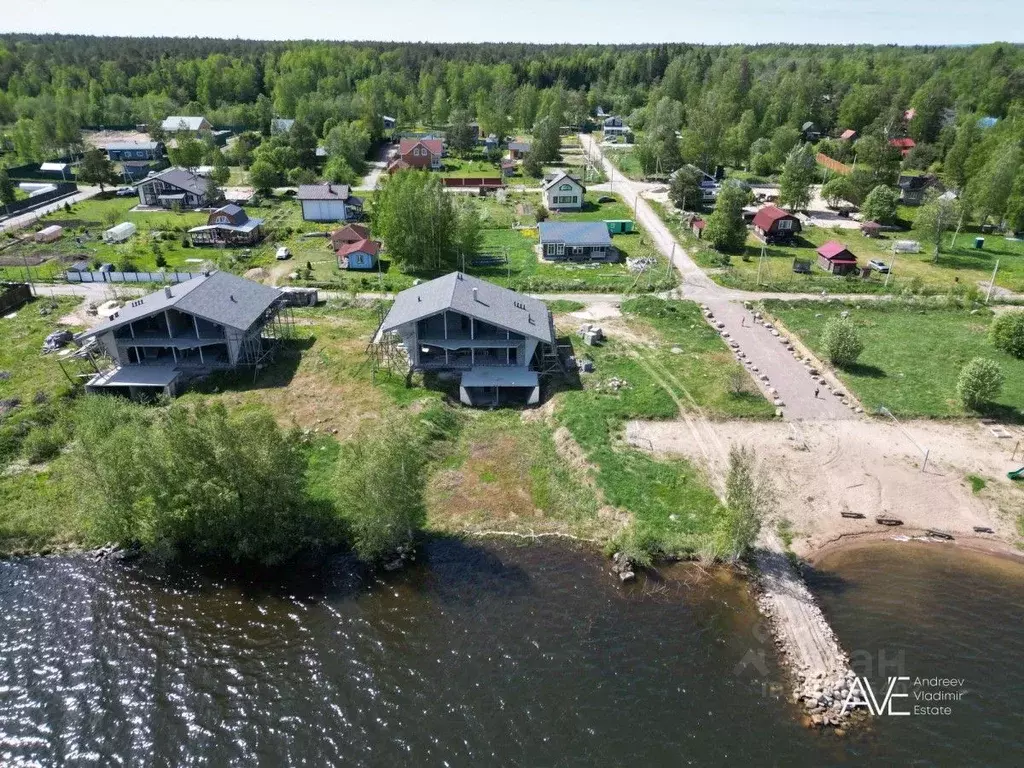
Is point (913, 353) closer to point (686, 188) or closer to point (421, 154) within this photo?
point (686, 188)

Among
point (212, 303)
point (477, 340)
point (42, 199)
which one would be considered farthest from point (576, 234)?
point (42, 199)

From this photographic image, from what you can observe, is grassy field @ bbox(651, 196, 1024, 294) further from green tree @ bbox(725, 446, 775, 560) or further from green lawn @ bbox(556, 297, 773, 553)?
green tree @ bbox(725, 446, 775, 560)

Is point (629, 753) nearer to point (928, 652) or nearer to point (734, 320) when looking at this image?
point (928, 652)

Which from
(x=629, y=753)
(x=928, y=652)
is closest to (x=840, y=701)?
(x=928, y=652)

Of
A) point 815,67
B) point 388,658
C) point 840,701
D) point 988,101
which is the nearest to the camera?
point 840,701

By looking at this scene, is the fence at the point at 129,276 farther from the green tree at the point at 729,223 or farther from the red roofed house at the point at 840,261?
the red roofed house at the point at 840,261
